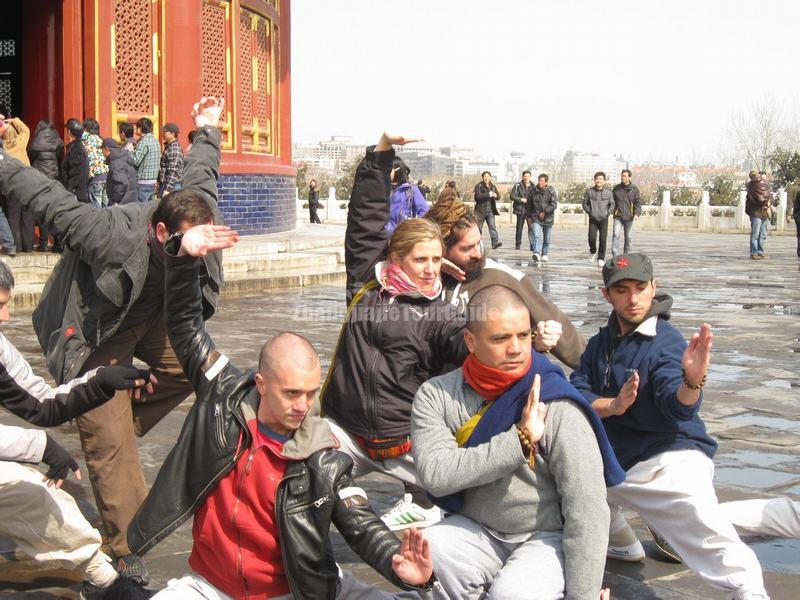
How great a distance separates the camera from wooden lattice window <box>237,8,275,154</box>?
1919cm

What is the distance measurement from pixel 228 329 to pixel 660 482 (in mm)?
7408

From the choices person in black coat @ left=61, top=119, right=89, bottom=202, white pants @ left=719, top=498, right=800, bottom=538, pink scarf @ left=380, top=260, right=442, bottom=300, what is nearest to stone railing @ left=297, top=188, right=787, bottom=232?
person in black coat @ left=61, top=119, right=89, bottom=202

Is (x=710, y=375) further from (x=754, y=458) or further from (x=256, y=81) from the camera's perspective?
(x=256, y=81)

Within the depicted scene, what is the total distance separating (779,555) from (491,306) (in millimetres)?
2113

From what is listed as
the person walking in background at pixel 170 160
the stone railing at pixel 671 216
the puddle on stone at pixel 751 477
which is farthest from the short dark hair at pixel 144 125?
the stone railing at pixel 671 216

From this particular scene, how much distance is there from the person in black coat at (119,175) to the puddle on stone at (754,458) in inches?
399

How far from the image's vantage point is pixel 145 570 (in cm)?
426

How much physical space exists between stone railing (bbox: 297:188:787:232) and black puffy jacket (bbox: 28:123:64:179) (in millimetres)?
21702

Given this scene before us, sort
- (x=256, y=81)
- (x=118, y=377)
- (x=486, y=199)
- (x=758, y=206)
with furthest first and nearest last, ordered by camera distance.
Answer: (x=486, y=199), (x=758, y=206), (x=256, y=81), (x=118, y=377)

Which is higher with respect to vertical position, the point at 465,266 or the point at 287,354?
the point at 465,266

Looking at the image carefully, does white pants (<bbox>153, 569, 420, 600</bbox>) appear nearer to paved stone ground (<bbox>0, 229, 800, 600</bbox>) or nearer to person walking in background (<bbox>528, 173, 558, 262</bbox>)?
paved stone ground (<bbox>0, 229, 800, 600</bbox>)

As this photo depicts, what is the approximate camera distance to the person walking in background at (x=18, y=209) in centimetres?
1409

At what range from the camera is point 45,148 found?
47.6ft

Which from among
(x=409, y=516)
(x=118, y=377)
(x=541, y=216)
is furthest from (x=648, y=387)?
(x=541, y=216)
